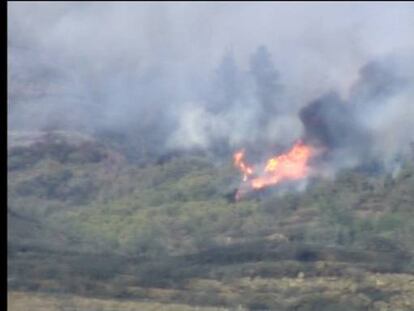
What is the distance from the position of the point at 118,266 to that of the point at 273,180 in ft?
96.6

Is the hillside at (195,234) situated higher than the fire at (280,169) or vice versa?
the fire at (280,169)

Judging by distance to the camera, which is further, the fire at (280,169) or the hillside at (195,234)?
the fire at (280,169)

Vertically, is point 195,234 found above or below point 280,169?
below

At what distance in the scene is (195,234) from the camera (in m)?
90.9

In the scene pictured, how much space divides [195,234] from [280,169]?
17008mm

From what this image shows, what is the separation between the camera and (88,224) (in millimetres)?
97438

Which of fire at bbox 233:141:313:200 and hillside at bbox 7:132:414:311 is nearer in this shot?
hillside at bbox 7:132:414:311

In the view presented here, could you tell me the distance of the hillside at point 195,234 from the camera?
63969 millimetres

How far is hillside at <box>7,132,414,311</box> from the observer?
64.0 meters

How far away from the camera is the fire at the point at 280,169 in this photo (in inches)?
3969

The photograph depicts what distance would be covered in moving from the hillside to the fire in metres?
1.78

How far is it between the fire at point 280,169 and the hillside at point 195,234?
178 cm

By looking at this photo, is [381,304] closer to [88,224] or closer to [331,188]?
[331,188]
